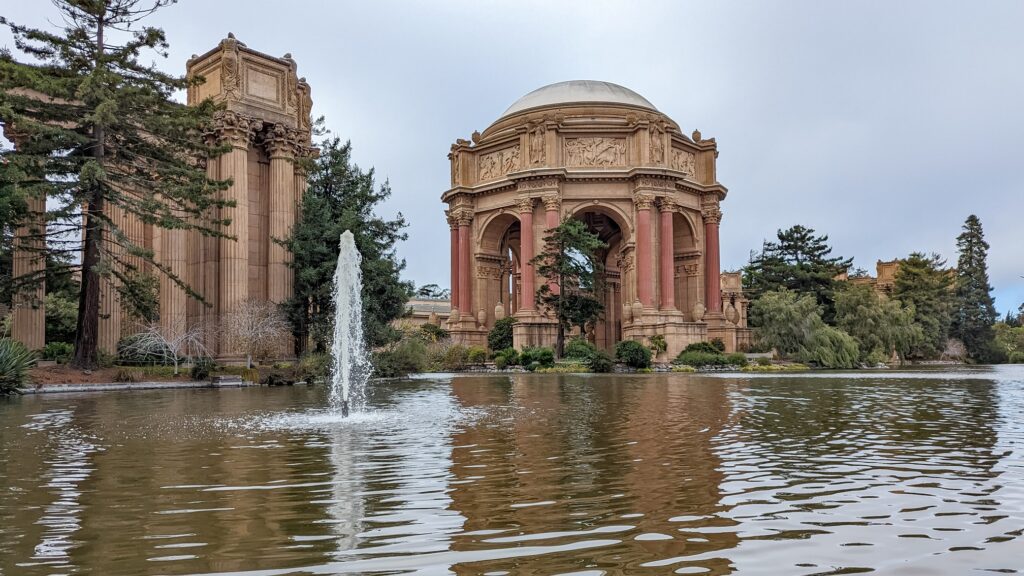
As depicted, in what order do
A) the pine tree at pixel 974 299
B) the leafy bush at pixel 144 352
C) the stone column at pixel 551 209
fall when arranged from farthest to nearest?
the pine tree at pixel 974 299 → the stone column at pixel 551 209 → the leafy bush at pixel 144 352

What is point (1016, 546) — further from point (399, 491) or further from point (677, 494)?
point (399, 491)

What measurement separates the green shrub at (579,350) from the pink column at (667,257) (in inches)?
388

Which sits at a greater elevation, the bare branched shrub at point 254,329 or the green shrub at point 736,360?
the bare branched shrub at point 254,329

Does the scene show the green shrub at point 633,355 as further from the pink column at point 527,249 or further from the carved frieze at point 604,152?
the carved frieze at point 604,152

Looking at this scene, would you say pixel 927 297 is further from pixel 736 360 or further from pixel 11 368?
pixel 11 368

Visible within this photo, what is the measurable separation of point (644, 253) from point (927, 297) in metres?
30.0

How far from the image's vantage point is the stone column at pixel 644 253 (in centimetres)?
4597

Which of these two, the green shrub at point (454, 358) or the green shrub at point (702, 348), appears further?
the green shrub at point (702, 348)

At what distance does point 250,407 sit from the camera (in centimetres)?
1317

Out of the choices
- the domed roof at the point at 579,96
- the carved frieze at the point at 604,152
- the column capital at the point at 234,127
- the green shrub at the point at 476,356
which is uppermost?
the domed roof at the point at 579,96

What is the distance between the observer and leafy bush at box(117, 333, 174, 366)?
22.7 m

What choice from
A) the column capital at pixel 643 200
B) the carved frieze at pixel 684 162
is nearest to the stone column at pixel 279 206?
the column capital at pixel 643 200

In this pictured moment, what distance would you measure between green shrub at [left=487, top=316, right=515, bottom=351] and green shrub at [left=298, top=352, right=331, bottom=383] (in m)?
22.6

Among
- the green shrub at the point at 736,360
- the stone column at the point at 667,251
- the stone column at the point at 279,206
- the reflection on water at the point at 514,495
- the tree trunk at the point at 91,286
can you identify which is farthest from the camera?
the stone column at the point at 667,251
